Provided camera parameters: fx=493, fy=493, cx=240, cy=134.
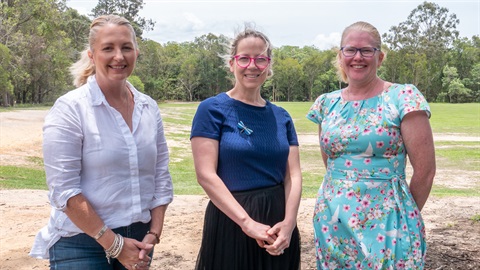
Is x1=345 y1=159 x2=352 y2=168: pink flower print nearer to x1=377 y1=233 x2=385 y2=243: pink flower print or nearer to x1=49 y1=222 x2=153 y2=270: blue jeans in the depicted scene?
x1=377 y1=233 x2=385 y2=243: pink flower print

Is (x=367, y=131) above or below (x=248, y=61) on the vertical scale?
below

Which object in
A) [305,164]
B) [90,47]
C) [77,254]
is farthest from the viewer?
[305,164]

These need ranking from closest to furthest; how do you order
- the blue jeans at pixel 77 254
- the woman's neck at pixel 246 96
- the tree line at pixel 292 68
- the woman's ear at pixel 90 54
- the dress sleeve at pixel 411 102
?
the blue jeans at pixel 77 254 < the woman's ear at pixel 90 54 < the dress sleeve at pixel 411 102 < the woman's neck at pixel 246 96 < the tree line at pixel 292 68

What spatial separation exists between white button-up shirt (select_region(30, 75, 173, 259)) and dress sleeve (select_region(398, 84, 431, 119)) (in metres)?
1.26

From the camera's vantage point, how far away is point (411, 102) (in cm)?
250

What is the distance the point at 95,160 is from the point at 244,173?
0.80 meters

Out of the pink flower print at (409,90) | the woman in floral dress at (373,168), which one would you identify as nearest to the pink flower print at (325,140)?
the woman in floral dress at (373,168)

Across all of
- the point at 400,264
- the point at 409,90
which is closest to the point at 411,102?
the point at 409,90

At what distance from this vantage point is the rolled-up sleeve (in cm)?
205

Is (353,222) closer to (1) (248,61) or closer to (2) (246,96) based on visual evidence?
(2) (246,96)

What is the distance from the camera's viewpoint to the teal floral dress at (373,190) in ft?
8.39

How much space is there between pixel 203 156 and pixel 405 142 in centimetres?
105

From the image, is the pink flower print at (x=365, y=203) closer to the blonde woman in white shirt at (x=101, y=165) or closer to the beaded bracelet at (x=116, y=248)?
the blonde woman in white shirt at (x=101, y=165)

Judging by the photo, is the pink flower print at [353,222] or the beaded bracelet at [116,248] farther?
the pink flower print at [353,222]
